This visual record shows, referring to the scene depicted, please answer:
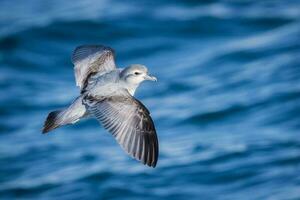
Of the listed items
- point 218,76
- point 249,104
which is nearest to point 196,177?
point 249,104

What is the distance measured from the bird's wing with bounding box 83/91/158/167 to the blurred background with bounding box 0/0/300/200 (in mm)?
4867

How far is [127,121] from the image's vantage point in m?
8.98

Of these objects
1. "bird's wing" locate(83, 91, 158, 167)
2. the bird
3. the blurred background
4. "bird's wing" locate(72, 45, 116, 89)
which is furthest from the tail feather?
A: the blurred background

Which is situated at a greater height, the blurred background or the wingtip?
the blurred background

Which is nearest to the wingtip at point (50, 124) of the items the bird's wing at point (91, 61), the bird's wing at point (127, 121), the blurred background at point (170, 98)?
the bird's wing at point (127, 121)

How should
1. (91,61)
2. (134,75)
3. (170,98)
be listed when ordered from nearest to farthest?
(134,75) < (91,61) < (170,98)

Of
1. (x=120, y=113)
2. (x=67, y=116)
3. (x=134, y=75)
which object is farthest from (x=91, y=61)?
(x=120, y=113)

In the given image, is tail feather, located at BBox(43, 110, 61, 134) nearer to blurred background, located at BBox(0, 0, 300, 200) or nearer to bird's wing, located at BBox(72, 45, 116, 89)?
bird's wing, located at BBox(72, 45, 116, 89)

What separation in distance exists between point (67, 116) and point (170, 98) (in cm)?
859

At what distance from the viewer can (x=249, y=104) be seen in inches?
676

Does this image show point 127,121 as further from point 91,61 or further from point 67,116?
point 91,61

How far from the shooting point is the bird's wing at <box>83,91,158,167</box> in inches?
348

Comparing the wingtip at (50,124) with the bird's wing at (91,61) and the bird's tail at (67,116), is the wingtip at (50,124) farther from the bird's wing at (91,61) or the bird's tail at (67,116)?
the bird's wing at (91,61)

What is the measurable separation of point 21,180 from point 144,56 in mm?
4690
